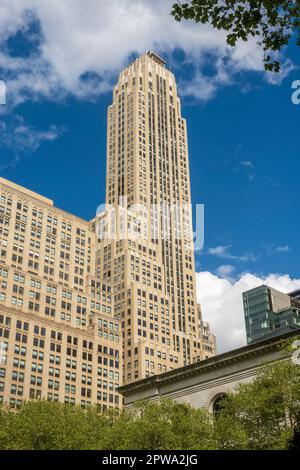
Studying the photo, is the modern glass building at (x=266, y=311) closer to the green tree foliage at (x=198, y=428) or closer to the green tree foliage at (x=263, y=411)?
the green tree foliage at (x=198, y=428)

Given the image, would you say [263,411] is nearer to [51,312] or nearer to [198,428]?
[198,428]

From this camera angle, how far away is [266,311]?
174 metres

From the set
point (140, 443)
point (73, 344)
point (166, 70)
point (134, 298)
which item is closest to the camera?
point (140, 443)

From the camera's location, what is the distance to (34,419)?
5116 centimetres

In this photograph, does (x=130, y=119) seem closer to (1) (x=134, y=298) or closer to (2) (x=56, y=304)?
(1) (x=134, y=298)

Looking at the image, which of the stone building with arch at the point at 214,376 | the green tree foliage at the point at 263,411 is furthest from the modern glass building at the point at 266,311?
the green tree foliage at the point at 263,411

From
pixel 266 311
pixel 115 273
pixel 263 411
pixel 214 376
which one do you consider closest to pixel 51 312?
pixel 115 273

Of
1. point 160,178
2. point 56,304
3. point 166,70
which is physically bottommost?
point 56,304

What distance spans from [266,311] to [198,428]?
132 m

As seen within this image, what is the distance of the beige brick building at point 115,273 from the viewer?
10906 cm

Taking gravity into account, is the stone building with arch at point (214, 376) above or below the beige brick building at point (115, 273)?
below

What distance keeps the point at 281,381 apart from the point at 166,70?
162 m

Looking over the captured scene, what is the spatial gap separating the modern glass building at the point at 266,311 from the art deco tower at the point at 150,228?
15901 mm
